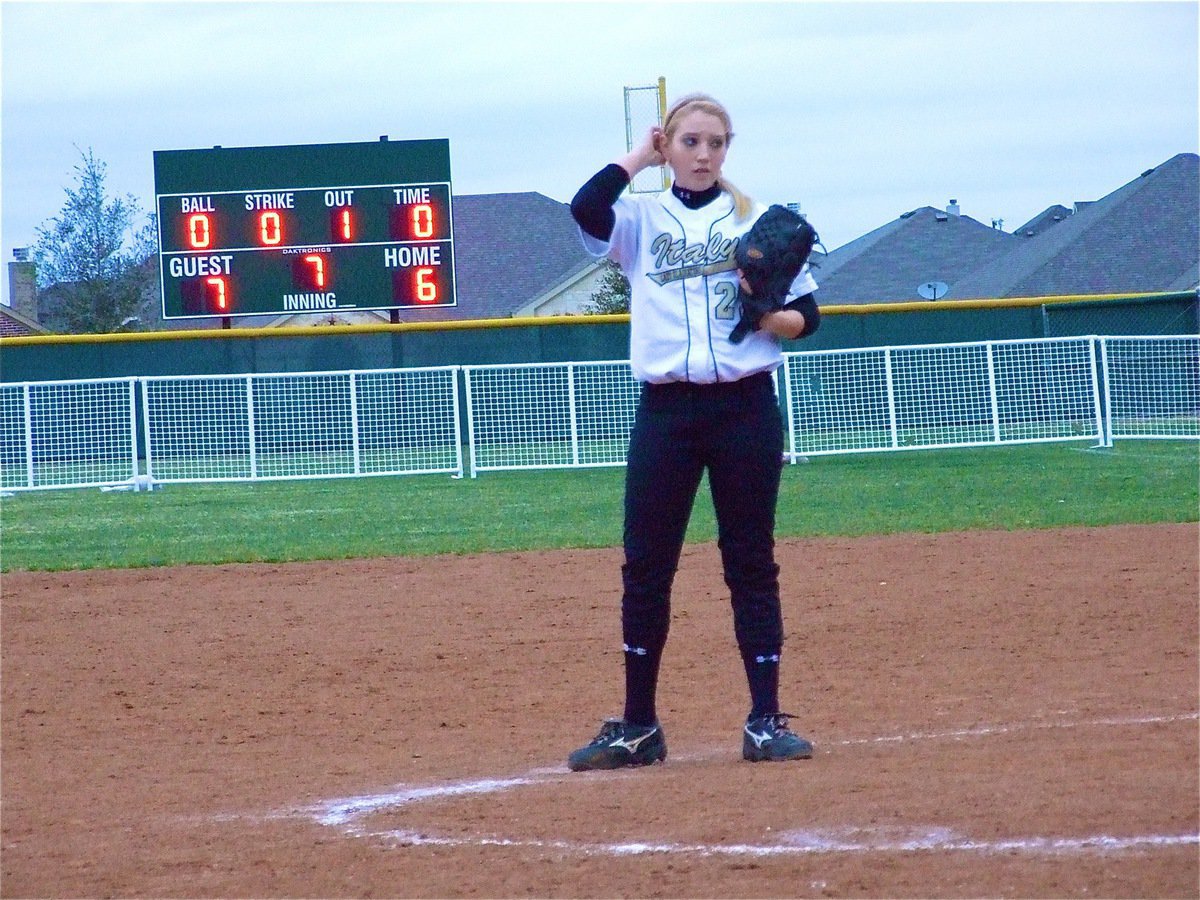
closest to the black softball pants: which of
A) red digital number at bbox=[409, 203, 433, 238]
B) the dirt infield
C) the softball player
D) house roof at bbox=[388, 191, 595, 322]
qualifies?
the softball player

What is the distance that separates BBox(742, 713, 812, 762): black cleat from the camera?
4.26m

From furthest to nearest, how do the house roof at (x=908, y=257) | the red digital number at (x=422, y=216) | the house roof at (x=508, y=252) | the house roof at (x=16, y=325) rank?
the house roof at (x=508, y=252)
the house roof at (x=908, y=257)
the house roof at (x=16, y=325)
the red digital number at (x=422, y=216)

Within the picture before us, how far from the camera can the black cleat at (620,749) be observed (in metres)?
4.37

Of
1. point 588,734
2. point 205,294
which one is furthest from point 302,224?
point 588,734

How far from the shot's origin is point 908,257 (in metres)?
42.4

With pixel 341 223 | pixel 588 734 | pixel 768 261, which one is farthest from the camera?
pixel 341 223

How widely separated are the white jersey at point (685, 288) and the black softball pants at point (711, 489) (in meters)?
0.09

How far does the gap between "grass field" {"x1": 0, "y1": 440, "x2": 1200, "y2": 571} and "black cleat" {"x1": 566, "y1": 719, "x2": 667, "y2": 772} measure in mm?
5869

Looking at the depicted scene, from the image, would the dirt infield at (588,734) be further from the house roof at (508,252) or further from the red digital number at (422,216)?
the house roof at (508,252)

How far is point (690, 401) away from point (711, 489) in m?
0.25

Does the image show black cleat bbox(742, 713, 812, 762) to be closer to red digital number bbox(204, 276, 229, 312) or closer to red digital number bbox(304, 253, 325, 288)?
red digital number bbox(304, 253, 325, 288)

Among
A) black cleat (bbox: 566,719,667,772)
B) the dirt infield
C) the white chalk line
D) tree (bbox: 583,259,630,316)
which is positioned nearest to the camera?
the white chalk line

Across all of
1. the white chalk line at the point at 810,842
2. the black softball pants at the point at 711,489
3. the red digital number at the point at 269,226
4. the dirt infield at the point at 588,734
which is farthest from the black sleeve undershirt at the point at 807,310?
the red digital number at the point at 269,226

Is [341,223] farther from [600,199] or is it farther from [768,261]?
[768,261]
